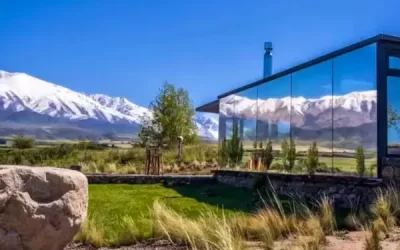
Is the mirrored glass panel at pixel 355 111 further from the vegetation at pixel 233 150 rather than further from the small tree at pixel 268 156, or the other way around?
the vegetation at pixel 233 150

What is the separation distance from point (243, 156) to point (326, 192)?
5.64 m

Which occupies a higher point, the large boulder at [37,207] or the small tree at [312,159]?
the small tree at [312,159]

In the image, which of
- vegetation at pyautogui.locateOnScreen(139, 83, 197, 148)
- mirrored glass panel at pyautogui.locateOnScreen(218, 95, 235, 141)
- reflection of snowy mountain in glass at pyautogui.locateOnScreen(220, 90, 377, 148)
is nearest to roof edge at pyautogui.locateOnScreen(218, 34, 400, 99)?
reflection of snowy mountain in glass at pyautogui.locateOnScreen(220, 90, 377, 148)

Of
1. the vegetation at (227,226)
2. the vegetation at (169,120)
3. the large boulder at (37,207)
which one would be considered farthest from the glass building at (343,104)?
the vegetation at (169,120)

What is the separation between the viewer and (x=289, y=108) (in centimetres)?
1414

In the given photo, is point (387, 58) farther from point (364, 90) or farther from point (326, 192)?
point (326, 192)

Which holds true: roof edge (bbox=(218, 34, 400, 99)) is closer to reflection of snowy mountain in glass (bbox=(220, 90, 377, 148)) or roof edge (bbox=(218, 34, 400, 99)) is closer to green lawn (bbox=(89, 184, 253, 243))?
reflection of snowy mountain in glass (bbox=(220, 90, 377, 148))

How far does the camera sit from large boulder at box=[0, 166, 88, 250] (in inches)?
197

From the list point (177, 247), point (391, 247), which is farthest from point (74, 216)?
point (391, 247)

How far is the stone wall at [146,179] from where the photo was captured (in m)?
17.9

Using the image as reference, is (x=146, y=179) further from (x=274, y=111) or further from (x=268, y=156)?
(x=274, y=111)

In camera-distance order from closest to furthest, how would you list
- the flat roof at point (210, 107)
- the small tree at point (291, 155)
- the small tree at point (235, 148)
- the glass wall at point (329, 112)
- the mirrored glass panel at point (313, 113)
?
the glass wall at point (329, 112) → the mirrored glass panel at point (313, 113) → the small tree at point (291, 155) → the small tree at point (235, 148) → the flat roof at point (210, 107)

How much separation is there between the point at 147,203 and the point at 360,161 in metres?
4.46

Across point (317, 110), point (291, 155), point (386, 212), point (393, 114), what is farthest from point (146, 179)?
point (386, 212)
